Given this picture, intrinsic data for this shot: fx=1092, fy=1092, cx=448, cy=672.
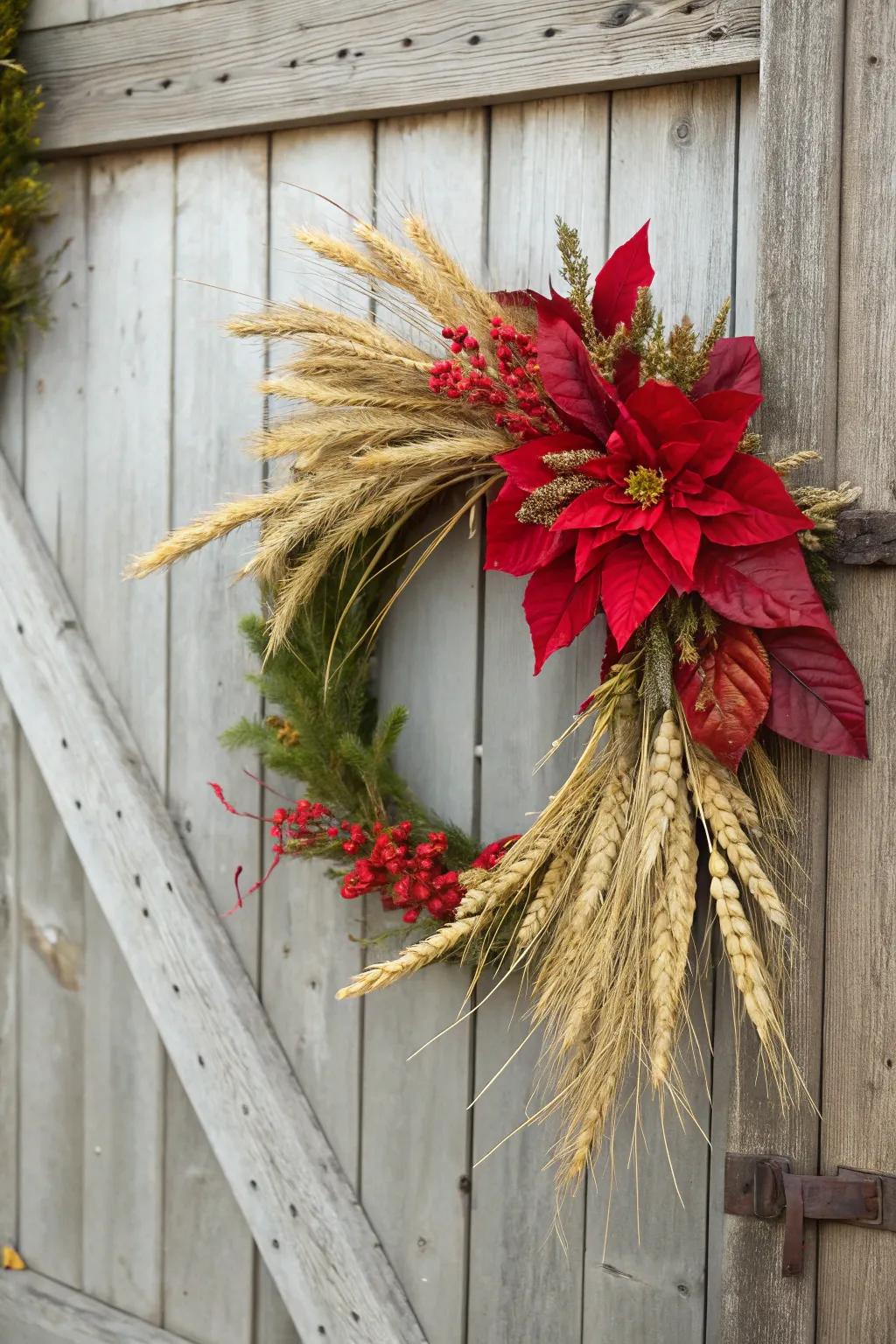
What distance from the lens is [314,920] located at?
1556mm

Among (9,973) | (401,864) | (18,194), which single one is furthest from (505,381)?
(9,973)

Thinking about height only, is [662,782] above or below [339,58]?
below

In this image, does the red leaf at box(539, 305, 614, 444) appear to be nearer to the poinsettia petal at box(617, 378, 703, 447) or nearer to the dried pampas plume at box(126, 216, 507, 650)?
the poinsettia petal at box(617, 378, 703, 447)

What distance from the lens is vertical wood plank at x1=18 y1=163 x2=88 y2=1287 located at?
174cm

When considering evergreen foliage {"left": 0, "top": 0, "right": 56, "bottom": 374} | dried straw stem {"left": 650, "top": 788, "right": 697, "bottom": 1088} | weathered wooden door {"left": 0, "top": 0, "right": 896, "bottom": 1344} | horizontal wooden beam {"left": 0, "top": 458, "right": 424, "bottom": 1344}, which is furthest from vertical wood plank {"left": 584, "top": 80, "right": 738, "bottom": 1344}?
evergreen foliage {"left": 0, "top": 0, "right": 56, "bottom": 374}

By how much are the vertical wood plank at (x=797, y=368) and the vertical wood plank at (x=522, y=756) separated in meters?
0.26

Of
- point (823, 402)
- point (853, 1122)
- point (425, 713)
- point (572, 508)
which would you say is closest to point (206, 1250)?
point (425, 713)

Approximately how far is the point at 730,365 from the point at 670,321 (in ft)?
0.69

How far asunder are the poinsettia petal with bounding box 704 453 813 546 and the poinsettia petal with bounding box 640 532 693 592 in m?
0.04

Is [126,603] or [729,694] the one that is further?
[126,603]

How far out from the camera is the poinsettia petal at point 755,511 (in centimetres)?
99

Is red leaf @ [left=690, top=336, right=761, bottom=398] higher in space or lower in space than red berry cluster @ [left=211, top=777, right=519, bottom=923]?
higher

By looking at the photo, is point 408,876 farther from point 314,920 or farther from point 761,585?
point 761,585

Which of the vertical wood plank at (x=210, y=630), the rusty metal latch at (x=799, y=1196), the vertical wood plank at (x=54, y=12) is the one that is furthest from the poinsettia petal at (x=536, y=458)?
the vertical wood plank at (x=54, y=12)
